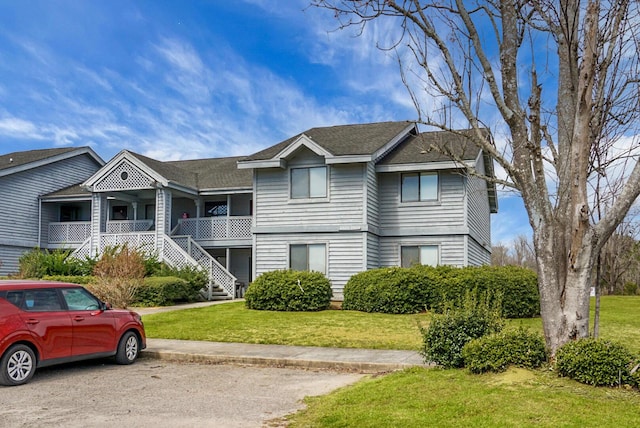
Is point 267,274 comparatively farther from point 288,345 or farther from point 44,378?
point 44,378

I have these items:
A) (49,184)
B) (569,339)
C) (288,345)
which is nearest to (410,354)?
(288,345)

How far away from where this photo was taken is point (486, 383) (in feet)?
26.6

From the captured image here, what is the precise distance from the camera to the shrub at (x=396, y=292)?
20172 millimetres

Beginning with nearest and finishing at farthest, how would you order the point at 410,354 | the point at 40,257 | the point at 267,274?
the point at 410,354 < the point at 267,274 < the point at 40,257

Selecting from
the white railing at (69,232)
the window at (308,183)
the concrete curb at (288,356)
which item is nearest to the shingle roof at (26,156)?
the white railing at (69,232)

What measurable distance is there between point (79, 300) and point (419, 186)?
54.4ft

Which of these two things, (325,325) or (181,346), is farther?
(325,325)

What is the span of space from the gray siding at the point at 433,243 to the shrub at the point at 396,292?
4110 mm

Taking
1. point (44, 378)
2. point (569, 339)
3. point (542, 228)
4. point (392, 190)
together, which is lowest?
point (44, 378)

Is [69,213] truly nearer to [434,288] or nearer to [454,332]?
[434,288]

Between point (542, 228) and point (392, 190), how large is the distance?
1652 centimetres

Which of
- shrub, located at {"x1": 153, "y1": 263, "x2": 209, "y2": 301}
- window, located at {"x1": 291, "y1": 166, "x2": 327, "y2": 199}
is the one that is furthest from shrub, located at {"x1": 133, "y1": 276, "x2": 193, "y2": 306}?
window, located at {"x1": 291, "y1": 166, "x2": 327, "y2": 199}

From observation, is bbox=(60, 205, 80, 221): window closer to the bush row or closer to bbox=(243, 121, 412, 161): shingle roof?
bbox=(243, 121, 412, 161): shingle roof

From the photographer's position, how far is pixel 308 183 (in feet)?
82.9
